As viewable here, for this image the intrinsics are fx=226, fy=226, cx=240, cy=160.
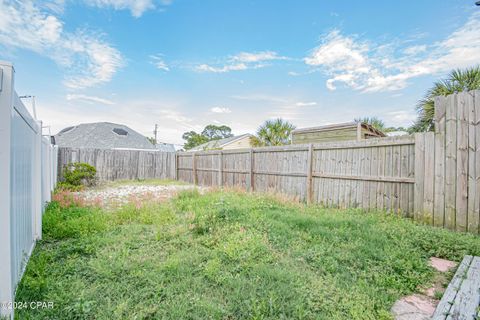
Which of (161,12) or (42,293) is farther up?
(161,12)

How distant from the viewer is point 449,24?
18.3 ft

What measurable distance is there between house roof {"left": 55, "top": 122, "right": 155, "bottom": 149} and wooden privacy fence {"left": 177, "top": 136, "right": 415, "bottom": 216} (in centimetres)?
1453

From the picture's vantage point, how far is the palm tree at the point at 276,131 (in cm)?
1391

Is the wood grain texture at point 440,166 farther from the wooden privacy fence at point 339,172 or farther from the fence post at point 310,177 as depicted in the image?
the fence post at point 310,177

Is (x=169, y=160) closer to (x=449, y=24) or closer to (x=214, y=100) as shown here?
(x=214, y=100)

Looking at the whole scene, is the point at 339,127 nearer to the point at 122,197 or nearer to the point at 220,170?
the point at 220,170

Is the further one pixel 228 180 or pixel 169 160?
pixel 169 160

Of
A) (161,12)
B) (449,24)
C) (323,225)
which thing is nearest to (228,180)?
(323,225)

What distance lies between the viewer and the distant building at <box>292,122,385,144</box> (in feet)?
23.4

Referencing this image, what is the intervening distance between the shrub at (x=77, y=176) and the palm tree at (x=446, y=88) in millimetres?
13336

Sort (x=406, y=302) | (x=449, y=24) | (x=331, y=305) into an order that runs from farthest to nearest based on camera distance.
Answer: (x=449, y=24)
(x=406, y=302)
(x=331, y=305)

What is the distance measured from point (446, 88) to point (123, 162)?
14106 mm

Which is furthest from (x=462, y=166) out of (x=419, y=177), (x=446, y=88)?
(x=446, y=88)

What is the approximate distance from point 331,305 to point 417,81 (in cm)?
943
